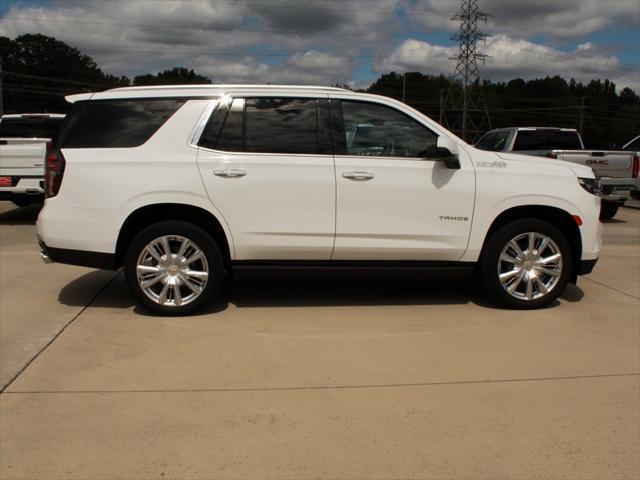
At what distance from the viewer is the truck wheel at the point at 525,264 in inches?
221

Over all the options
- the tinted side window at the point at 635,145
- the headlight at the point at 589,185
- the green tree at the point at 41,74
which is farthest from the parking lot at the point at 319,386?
the green tree at the point at 41,74

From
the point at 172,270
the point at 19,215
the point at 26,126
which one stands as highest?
the point at 26,126

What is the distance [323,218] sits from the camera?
5402mm

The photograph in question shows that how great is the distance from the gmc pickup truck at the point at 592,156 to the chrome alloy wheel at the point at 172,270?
8.23 m

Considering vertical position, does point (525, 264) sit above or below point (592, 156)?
below

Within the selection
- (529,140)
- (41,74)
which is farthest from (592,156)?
(41,74)

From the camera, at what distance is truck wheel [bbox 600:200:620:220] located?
13.0 meters

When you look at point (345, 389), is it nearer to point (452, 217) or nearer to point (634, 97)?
point (452, 217)

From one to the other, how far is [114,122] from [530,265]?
3987 mm

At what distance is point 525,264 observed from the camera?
5.71 m

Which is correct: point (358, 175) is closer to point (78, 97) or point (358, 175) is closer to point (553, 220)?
point (553, 220)

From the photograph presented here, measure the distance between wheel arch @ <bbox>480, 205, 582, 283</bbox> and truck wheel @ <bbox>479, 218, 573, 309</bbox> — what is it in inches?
3.3

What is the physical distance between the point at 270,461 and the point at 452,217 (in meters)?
3.07

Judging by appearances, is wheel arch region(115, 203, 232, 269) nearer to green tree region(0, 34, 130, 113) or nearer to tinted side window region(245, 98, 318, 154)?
tinted side window region(245, 98, 318, 154)
